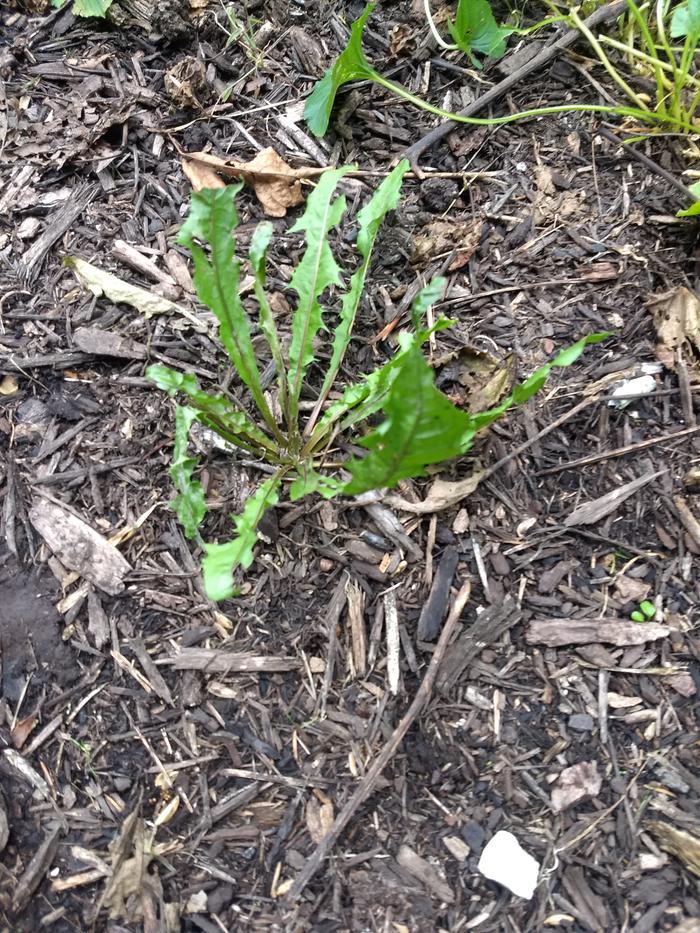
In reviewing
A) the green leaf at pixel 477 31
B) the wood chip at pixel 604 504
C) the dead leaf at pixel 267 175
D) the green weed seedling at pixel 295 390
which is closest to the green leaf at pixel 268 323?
the green weed seedling at pixel 295 390

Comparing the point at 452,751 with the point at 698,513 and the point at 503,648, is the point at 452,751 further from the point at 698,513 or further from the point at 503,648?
the point at 698,513

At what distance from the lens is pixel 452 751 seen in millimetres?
1457

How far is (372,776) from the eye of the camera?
55.5 inches

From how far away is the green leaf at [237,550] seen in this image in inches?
50.1

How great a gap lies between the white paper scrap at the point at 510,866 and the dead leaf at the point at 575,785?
0.11 meters

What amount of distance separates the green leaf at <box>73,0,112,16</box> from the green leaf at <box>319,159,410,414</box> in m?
1.11

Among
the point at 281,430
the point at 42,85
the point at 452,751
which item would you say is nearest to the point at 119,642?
the point at 281,430

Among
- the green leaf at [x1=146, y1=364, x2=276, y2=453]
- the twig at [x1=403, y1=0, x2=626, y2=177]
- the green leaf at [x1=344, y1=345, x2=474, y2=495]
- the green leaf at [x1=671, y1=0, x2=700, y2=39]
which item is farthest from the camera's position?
the twig at [x1=403, y1=0, x2=626, y2=177]

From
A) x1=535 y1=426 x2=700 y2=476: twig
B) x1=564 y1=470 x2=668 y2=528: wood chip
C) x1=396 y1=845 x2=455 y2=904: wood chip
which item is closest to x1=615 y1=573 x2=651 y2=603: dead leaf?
x1=564 y1=470 x2=668 y2=528: wood chip

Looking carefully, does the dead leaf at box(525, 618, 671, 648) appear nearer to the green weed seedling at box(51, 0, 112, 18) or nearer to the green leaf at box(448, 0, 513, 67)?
the green leaf at box(448, 0, 513, 67)

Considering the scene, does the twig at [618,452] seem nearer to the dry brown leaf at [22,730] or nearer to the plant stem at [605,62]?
the plant stem at [605,62]

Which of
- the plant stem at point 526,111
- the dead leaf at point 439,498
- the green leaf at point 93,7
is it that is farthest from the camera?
the green leaf at point 93,7

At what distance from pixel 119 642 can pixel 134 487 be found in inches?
13.9

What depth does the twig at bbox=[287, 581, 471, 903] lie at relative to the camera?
1373mm
